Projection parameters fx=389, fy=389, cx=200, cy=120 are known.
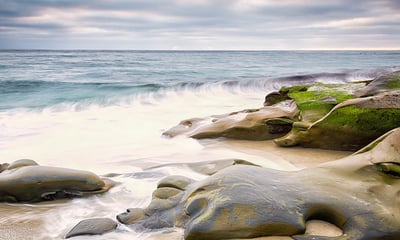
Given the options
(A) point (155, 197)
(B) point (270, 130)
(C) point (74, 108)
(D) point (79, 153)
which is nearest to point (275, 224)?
(A) point (155, 197)

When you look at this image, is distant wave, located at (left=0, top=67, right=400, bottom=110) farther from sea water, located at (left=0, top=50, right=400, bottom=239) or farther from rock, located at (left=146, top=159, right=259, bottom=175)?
rock, located at (left=146, top=159, right=259, bottom=175)

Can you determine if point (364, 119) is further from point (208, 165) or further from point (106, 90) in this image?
point (106, 90)

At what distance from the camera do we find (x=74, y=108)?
12.0 m

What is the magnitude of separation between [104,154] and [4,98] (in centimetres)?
943

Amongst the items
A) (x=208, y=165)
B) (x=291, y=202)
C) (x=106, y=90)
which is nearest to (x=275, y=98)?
(x=208, y=165)

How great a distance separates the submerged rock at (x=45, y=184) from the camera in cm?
407

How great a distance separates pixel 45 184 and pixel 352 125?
13.5 ft

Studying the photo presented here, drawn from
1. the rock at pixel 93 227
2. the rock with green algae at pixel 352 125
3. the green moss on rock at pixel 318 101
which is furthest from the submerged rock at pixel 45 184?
the green moss on rock at pixel 318 101

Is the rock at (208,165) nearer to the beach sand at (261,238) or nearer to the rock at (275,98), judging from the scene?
the beach sand at (261,238)

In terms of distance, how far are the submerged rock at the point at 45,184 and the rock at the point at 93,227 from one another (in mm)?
938

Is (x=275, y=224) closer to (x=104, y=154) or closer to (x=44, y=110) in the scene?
(x=104, y=154)

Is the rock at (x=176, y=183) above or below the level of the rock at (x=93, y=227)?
above

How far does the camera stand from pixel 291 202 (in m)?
2.97

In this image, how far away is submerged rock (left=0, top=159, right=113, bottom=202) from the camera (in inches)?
160
